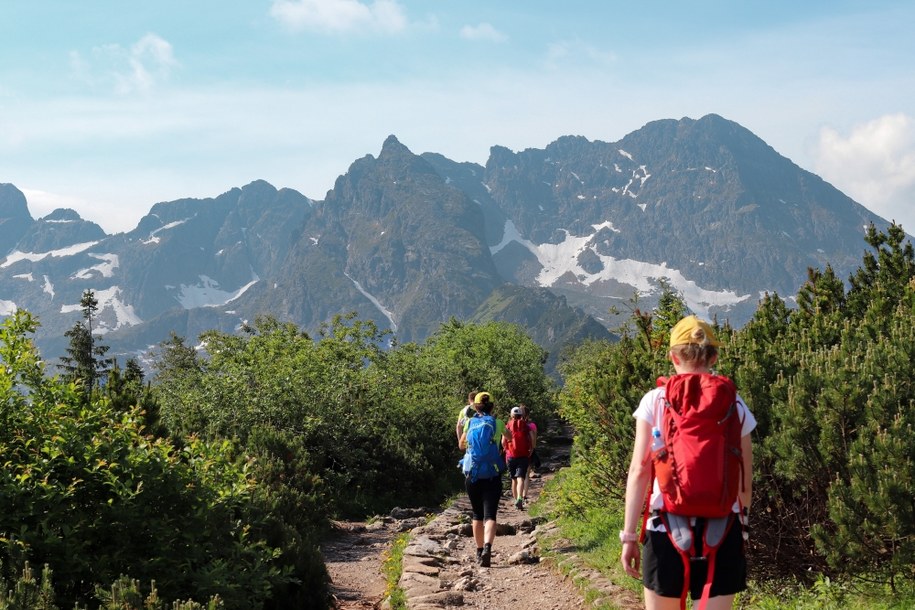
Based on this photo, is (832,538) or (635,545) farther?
(832,538)

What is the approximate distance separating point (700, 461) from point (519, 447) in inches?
514

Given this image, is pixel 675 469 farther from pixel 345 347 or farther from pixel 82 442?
pixel 345 347

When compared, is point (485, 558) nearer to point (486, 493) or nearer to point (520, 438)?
point (486, 493)

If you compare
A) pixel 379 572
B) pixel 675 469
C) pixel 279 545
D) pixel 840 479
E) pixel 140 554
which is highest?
pixel 675 469

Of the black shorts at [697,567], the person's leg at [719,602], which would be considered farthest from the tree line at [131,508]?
the person's leg at [719,602]

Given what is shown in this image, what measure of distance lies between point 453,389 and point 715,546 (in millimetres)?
40017

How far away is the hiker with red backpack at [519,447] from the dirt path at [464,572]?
0.95 m

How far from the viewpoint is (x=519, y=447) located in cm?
1702

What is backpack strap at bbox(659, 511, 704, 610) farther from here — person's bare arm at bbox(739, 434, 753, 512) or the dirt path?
the dirt path

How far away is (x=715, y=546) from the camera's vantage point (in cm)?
422

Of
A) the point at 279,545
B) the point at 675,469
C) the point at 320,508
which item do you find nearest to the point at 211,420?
the point at 320,508

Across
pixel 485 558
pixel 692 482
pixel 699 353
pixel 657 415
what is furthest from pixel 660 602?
pixel 485 558

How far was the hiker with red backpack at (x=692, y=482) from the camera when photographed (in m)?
4.16

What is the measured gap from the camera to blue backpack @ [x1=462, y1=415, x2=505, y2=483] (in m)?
10.8
